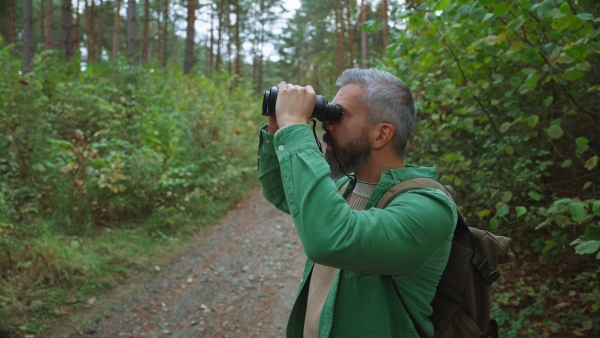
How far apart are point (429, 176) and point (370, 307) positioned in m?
0.56

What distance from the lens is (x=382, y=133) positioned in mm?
1651

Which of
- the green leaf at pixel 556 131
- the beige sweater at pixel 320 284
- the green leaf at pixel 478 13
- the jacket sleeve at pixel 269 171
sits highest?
the green leaf at pixel 478 13

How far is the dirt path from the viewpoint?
4539 mm

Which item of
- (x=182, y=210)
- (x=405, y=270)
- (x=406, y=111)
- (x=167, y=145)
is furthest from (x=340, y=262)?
(x=167, y=145)

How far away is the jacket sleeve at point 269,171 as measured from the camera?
1.88m

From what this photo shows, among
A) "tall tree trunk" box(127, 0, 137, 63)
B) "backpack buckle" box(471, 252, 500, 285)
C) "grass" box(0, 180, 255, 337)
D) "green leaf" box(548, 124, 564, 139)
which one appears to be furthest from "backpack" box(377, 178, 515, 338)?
"tall tree trunk" box(127, 0, 137, 63)

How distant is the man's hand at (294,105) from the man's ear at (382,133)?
0.93 ft

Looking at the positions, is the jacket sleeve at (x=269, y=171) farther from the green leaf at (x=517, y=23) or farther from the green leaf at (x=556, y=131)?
the green leaf at (x=556, y=131)

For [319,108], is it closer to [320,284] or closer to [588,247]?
[320,284]

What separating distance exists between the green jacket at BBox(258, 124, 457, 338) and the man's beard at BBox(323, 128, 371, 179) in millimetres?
130

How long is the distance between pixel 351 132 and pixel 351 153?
0.28 feet

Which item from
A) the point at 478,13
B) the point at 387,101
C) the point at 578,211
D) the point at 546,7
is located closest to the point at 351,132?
the point at 387,101

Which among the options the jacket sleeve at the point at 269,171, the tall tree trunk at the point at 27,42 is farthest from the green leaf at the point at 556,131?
the tall tree trunk at the point at 27,42

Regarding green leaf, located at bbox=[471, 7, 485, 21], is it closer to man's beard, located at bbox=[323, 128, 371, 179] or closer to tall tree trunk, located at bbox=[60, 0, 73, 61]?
man's beard, located at bbox=[323, 128, 371, 179]
